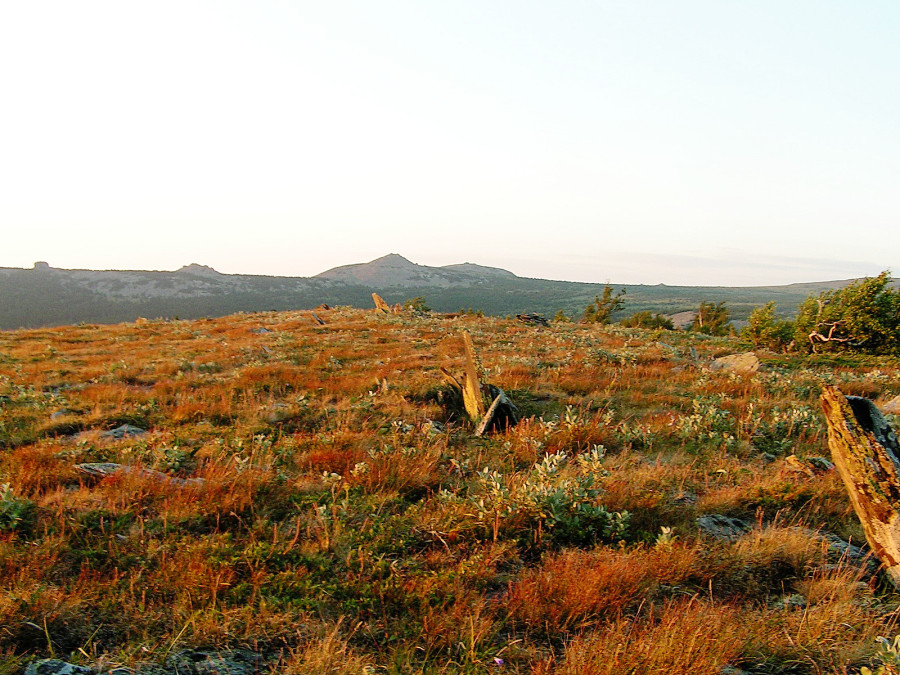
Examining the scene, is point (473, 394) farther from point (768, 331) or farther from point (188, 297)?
point (188, 297)

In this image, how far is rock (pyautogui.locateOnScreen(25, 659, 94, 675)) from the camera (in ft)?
7.34

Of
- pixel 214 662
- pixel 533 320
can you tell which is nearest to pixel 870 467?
pixel 214 662

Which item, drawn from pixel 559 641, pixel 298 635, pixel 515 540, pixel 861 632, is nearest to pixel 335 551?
pixel 298 635

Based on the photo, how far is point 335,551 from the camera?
3.54 m

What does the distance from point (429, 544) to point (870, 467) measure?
12.7 feet

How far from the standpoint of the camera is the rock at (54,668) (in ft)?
7.34

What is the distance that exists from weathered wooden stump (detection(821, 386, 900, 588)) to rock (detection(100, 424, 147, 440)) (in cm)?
906

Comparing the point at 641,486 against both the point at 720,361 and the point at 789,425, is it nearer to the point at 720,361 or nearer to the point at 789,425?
the point at 789,425

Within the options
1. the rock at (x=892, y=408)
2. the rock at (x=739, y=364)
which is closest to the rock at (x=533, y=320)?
the rock at (x=739, y=364)

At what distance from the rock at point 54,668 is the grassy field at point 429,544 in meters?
0.12

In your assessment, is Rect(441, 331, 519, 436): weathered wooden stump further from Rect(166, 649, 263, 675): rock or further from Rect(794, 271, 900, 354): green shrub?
Rect(794, 271, 900, 354): green shrub

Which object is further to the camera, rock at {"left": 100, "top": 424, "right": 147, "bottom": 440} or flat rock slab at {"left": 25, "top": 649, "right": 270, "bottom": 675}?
rock at {"left": 100, "top": 424, "right": 147, "bottom": 440}

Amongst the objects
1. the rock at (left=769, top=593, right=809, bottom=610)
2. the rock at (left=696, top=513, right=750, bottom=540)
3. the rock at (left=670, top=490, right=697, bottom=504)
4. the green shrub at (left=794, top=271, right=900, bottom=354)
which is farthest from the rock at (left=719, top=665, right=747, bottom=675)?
the green shrub at (left=794, top=271, right=900, bottom=354)

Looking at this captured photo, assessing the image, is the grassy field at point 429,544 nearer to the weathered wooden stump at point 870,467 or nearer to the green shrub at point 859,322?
the weathered wooden stump at point 870,467
